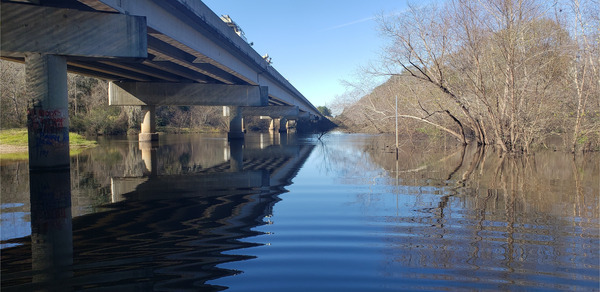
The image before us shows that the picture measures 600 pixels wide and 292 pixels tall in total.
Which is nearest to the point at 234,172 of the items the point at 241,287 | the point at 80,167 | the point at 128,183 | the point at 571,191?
the point at 128,183

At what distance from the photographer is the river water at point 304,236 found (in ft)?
13.1

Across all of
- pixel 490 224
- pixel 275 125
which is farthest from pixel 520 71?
pixel 275 125

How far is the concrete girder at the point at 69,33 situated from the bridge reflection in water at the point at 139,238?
16.1 ft

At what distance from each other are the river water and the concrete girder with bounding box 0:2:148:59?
4512 millimetres

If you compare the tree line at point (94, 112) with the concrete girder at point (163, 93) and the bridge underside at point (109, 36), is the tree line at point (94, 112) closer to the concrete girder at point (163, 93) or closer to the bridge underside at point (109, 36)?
the bridge underside at point (109, 36)

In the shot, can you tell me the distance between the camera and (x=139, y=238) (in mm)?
5391

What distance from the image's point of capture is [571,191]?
9.05 m

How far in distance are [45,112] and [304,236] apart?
10.8m

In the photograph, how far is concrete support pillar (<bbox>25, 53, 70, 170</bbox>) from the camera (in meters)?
12.8

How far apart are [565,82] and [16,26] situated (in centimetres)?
2184

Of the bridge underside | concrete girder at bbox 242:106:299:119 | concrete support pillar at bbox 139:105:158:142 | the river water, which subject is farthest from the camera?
concrete girder at bbox 242:106:299:119

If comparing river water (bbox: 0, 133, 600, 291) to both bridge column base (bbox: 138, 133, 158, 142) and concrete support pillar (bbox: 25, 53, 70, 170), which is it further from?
bridge column base (bbox: 138, 133, 158, 142)

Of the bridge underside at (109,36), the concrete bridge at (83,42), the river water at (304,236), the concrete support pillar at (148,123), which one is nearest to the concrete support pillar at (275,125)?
the concrete support pillar at (148,123)

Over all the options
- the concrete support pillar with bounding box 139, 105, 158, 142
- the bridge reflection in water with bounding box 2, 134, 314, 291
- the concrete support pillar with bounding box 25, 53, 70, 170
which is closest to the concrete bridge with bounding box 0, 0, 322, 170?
the concrete support pillar with bounding box 25, 53, 70, 170
